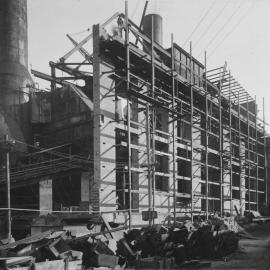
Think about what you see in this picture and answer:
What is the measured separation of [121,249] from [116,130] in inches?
356

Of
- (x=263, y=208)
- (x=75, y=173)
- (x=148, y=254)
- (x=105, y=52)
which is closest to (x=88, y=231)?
(x=148, y=254)

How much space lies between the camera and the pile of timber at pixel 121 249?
30.4 feet

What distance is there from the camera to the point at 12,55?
96.6 feet

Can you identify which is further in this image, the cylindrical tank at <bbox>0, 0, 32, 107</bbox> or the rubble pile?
the cylindrical tank at <bbox>0, 0, 32, 107</bbox>

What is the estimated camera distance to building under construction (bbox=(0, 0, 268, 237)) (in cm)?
1844

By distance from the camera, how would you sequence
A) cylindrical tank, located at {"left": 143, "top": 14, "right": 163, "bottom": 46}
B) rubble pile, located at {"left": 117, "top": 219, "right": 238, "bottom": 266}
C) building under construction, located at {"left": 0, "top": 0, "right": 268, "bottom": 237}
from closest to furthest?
rubble pile, located at {"left": 117, "top": 219, "right": 238, "bottom": 266} < building under construction, located at {"left": 0, "top": 0, "right": 268, "bottom": 237} < cylindrical tank, located at {"left": 143, "top": 14, "right": 163, "bottom": 46}

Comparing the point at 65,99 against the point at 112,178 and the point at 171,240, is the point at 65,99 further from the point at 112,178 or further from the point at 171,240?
the point at 171,240

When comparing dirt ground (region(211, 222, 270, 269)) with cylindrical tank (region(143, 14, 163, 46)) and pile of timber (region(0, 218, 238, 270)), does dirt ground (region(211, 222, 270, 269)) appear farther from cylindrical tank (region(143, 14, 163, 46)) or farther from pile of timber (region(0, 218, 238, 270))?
cylindrical tank (region(143, 14, 163, 46))

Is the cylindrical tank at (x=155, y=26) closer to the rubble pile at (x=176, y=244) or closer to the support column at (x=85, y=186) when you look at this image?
the support column at (x=85, y=186)

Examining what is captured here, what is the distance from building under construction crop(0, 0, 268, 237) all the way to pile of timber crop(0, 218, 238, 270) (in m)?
2.61

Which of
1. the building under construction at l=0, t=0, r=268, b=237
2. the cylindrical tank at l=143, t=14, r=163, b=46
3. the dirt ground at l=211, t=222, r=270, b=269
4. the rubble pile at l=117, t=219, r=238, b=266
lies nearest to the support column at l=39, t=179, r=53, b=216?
the building under construction at l=0, t=0, r=268, b=237

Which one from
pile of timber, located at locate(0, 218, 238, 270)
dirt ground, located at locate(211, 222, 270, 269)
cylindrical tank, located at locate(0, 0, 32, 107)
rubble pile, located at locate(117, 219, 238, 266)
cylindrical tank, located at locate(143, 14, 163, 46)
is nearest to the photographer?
pile of timber, located at locate(0, 218, 238, 270)

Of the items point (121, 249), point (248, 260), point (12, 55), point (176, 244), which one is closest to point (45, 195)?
point (121, 249)

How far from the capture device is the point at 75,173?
65.7 ft
